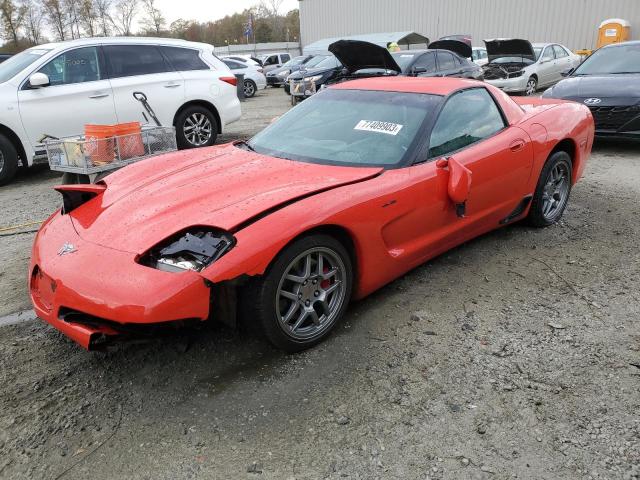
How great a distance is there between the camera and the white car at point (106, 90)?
6574 mm

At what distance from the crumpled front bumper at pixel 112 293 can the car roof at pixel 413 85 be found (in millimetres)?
2234

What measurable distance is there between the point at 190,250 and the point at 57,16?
58.9 m

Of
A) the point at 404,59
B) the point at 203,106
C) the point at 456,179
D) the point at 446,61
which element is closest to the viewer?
the point at 456,179

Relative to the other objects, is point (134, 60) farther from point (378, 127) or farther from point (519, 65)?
point (519, 65)

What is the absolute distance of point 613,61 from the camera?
27.0 feet

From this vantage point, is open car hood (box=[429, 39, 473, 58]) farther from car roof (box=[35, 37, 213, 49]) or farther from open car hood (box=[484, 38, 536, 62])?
car roof (box=[35, 37, 213, 49])

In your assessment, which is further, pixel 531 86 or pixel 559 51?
pixel 559 51

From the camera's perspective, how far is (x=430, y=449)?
216 cm

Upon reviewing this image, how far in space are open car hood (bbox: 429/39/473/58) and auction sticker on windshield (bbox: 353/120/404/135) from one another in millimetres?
10559

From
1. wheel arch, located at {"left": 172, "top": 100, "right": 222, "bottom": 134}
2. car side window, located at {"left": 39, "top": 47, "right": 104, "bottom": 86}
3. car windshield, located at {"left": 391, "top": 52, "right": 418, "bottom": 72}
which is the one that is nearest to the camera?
car side window, located at {"left": 39, "top": 47, "right": 104, "bottom": 86}

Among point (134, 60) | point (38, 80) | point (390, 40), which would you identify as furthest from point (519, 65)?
point (390, 40)

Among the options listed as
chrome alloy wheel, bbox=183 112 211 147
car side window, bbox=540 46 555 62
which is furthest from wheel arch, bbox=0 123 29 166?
car side window, bbox=540 46 555 62

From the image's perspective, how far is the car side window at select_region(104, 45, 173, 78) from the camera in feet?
23.8

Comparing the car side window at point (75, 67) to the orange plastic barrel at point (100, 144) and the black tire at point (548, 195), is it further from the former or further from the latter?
the black tire at point (548, 195)
